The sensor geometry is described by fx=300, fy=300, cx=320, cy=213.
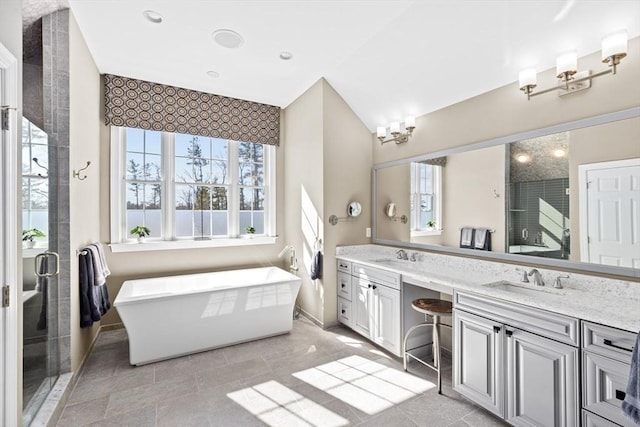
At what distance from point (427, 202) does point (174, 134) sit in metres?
3.32

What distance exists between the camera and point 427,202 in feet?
10.5

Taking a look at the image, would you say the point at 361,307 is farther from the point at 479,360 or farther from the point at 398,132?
the point at 398,132

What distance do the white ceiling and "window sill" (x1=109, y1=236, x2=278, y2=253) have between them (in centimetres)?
199

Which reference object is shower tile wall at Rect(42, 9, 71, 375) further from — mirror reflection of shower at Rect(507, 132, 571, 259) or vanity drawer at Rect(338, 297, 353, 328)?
mirror reflection of shower at Rect(507, 132, 571, 259)

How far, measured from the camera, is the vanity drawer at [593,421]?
1.50 m

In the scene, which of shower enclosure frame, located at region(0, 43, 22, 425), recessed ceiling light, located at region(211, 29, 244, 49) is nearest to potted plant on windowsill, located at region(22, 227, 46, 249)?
shower enclosure frame, located at region(0, 43, 22, 425)

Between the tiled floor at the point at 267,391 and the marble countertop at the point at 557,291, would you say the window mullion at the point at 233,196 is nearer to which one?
the tiled floor at the point at 267,391

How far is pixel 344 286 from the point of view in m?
3.57

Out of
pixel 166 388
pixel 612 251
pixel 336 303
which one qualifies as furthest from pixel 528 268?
pixel 166 388

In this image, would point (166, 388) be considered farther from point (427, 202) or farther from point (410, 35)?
point (410, 35)

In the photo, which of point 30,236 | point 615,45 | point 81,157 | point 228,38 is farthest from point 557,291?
point 81,157

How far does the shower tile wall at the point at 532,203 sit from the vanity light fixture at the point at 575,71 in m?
0.65

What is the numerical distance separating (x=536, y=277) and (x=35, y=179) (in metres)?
3.67

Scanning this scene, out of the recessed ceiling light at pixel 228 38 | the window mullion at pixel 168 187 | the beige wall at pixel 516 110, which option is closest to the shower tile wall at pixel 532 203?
the beige wall at pixel 516 110
